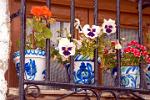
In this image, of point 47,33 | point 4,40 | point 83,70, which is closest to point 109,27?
point 83,70

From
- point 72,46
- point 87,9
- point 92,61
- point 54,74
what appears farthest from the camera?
point 87,9

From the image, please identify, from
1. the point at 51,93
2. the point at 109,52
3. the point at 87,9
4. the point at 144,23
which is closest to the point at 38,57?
the point at 51,93

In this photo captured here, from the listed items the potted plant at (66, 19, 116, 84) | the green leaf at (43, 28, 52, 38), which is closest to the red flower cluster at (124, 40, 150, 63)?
the potted plant at (66, 19, 116, 84)

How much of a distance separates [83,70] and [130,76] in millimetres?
252

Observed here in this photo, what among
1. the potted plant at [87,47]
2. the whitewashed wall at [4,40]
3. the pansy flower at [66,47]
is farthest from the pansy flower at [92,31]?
the whitewashed wall at [4,40]

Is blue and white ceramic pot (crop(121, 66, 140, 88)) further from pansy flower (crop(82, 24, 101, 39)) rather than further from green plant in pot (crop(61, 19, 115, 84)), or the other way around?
pansy flower (crop(82, 24, 101, 39))

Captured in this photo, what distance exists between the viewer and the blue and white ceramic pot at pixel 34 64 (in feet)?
8.73

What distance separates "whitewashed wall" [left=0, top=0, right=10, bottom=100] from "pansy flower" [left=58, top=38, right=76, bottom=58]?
0.77 feet

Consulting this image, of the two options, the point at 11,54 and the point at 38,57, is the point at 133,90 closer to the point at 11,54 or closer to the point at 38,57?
the point at 38,57

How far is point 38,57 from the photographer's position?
2.69 metres

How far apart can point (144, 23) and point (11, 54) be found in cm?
92

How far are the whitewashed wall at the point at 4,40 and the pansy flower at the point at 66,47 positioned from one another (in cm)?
24

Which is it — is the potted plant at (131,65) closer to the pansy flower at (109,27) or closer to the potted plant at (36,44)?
the pansy flower at (109,27)

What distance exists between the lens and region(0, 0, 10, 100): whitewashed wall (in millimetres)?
2545
